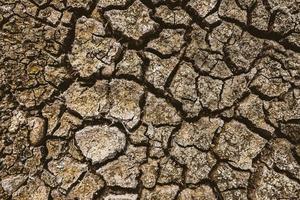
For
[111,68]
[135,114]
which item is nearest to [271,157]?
[135,114]

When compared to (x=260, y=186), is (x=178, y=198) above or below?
below

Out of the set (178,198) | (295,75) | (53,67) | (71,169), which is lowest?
(71,169)

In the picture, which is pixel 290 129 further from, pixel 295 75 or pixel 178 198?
pixel 178 198

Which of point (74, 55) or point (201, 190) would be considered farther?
point (74, 55)

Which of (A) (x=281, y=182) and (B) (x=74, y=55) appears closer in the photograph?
(A) (x=281, y=182)

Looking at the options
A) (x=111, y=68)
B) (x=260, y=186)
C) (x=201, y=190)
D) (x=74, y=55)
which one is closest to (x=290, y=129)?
(x=260, y=186)

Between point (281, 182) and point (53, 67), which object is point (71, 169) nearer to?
point (53, 67)
